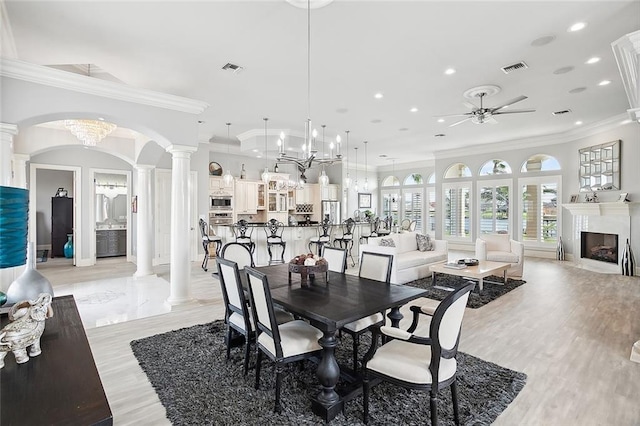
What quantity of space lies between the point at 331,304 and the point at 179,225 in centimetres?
302

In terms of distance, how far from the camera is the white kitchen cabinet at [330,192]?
11242 millimetres

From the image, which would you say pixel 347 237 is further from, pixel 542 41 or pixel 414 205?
pixel 414 205

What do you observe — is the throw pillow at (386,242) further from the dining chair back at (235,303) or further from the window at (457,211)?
the window at (457,211)

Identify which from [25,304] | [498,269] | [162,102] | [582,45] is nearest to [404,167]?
[498,269]

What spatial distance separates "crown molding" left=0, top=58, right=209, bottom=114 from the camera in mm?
3284

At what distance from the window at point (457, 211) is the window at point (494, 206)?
1.27 feet

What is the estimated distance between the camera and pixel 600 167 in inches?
289

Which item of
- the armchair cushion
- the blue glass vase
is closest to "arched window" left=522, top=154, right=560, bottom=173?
the armchair cushion

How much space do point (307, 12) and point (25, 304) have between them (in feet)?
9.69

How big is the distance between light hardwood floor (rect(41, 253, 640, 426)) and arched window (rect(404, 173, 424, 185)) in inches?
281

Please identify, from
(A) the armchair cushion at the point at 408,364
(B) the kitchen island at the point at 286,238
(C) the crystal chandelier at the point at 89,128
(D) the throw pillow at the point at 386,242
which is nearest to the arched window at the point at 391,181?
(B) the kitchen island at the point at 286,238

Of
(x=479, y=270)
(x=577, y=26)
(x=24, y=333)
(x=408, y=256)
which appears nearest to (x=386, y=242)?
(x=408, y=256)

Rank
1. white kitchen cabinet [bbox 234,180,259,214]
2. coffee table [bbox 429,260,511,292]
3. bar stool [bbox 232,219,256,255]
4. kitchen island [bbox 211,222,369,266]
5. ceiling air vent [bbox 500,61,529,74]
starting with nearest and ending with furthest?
ceiling air vent [bbox 500,61,529,74]
coffee table [bbox 429,260,511,292]
bar stool [bbox 232,219,256,255]
kitchen island [bbox 211,222,369,266]
white kitchen cabinet [bbox 234,180,259,214]

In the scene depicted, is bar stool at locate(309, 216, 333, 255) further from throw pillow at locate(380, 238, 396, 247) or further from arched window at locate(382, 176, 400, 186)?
arched window at locate(382, 176, 400, 186)
